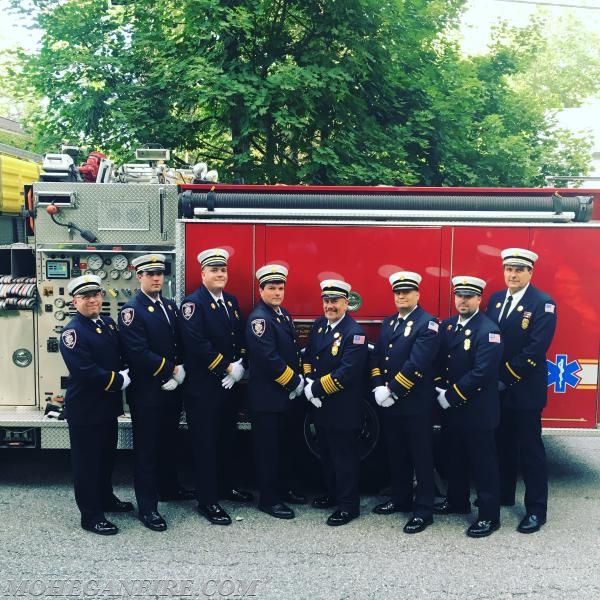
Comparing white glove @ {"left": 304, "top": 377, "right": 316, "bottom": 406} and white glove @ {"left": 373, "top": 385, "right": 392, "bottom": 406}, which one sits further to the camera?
white glove @ {"left": 304, "top": 377, "right": 316, "bottom": 406}

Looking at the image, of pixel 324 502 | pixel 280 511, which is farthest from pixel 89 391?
pixel 324 502

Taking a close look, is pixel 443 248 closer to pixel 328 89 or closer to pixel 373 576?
pixel 373 576

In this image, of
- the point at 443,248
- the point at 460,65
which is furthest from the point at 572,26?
the point at 443,248

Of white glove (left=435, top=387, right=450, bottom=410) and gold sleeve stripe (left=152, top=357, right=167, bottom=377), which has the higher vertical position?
gold sleeve stripe (left=152, top=357, right=167, bottom=377)

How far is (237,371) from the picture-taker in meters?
5.23

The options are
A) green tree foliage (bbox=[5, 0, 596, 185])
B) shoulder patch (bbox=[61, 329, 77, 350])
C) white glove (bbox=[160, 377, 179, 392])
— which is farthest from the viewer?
green tree foliage (bbox=[5, 0, 596, 185])

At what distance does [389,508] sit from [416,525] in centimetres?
38

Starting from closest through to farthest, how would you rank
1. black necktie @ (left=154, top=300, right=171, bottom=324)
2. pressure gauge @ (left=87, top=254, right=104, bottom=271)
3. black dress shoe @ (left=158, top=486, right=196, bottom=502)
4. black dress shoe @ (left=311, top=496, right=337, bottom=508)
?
1. black necktie @ (left=154, top=300, right=171, bottom=324)
2. black dress shoe @ (left=311, top=496, right=337, bottom=508)
3. black dress shoe @ (left=158, top=486, right=196, bottom=502)
4. pressure gauge @ (left=87, top=254, right=104, bottom=271)

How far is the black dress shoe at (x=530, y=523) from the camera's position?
499 cm

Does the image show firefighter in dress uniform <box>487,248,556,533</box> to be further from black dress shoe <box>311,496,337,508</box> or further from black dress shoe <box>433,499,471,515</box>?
black dress shoe <box>311,496,337,508</box>

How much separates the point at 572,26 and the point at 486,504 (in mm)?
45969

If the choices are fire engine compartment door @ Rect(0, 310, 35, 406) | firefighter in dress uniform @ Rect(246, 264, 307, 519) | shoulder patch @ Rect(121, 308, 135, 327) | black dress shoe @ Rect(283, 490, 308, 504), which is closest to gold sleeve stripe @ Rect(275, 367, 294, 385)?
firefighter in dress uniform @ Rect(246, 264, 307, 519)

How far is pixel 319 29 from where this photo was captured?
994 cm

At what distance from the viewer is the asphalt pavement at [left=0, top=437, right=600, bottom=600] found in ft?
13.5
